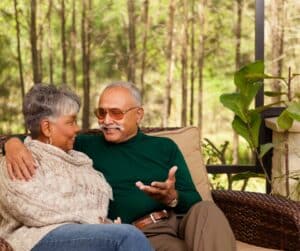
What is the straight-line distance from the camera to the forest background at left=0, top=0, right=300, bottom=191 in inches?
198

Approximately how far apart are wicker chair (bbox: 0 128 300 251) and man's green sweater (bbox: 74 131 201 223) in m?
0.19

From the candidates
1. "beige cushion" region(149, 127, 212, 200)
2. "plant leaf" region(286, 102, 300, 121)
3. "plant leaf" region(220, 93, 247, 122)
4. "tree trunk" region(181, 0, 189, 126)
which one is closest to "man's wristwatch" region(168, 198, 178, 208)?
"beige cushion" region(149, 127, 212, 200)

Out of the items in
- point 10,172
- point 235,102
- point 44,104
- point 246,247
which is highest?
point 44,104

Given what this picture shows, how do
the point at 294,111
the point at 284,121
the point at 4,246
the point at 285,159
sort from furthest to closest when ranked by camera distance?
1. the point at 285,159
2. the point at 284,121
3. the point at 294,111
4. the point at 4,246

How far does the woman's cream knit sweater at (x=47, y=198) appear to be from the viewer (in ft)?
8.48

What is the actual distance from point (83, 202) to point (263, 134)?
76.9 inches

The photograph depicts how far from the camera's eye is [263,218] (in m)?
3.10

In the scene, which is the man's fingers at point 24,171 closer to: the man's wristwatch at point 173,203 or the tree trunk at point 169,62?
the man's wristwatch at point 173,203

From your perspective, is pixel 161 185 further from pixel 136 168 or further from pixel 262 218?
pixel 262 218

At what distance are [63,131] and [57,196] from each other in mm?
301

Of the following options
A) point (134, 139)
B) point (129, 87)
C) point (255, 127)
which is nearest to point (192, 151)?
point (134, 139)

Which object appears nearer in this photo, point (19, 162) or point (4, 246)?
point (4, 246)

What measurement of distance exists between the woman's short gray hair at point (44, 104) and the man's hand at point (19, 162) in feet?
0.44

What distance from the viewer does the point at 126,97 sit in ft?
10.3
